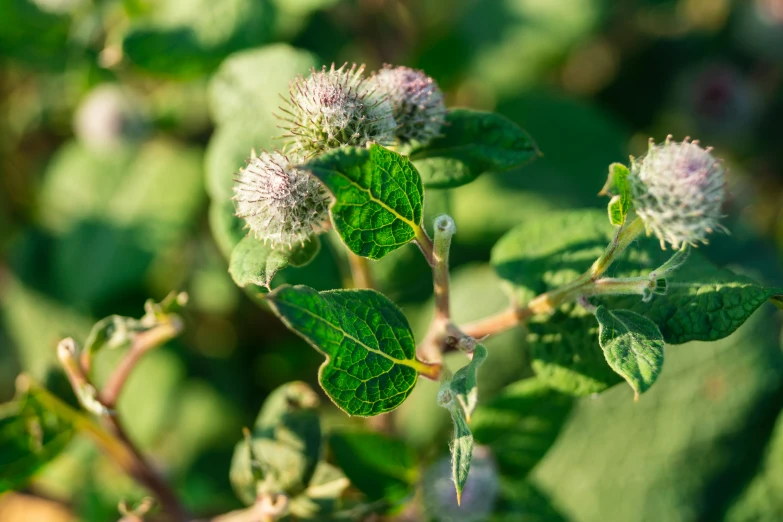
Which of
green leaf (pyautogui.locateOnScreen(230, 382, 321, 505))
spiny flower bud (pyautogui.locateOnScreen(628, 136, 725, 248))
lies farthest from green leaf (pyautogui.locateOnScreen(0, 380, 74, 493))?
spiny flower bud (pyautogui.locateOnScreen(628, 136, 725, 248))

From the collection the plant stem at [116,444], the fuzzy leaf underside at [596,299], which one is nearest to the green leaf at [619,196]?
the fuzzy leaf underside at [596,299]

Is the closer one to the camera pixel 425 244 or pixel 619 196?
pixel 619 196

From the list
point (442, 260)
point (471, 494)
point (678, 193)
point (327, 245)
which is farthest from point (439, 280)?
point (327, 245)

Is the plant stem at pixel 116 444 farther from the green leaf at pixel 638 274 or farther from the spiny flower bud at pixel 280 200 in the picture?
the green leaf at pixel 638 274

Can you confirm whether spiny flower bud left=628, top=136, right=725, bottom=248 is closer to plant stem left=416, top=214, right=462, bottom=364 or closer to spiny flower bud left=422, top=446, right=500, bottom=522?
plant stem left=416, top=214, right=462, bottom=364

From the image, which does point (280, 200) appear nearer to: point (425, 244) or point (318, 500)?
point (425, 244)

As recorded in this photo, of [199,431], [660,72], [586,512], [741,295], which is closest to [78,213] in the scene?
[199,431]
